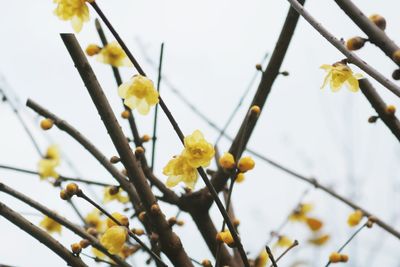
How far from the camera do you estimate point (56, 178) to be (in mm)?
2881

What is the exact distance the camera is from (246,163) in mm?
1839

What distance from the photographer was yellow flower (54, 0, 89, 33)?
6.46 feet

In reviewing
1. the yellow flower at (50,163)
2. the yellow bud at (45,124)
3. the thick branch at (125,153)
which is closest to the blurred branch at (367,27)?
the thick branch at (125,153)

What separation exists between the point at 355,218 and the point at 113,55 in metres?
1.82

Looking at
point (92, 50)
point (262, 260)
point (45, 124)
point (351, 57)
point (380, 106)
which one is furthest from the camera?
point (262, 260)

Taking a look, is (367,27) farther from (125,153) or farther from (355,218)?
(355,218)

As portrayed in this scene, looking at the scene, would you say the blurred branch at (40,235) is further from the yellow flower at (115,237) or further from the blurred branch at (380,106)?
the blurred branch at (380,106)

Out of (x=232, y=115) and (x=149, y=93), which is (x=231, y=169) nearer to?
(x=149, y=93)

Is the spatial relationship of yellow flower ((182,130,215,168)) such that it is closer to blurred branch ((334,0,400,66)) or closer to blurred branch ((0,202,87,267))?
blurred branch ((0,202,87,267))

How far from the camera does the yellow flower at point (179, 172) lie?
1.96 meters

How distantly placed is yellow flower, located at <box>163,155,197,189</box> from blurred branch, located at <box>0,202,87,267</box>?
51 centimetres

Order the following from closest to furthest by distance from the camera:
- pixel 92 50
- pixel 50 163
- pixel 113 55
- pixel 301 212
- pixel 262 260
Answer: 1. pixel 92 50
2. pixel 113 55
3. pixel 262 260
4. pixel 50 163
5. pixel 301 212

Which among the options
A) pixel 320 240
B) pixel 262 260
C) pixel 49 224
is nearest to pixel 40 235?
pixel 49 224

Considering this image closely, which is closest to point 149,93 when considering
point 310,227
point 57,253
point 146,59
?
point 57,253
